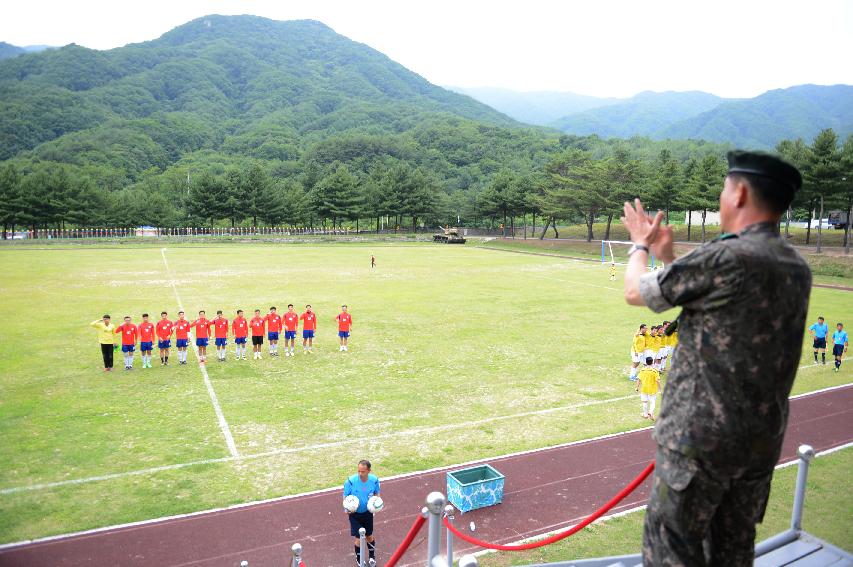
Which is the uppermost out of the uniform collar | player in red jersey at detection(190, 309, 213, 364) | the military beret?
the military beret

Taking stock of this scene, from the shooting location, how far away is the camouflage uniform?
259cm

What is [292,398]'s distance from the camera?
16.3m

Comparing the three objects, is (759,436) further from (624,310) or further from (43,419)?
(624,310)

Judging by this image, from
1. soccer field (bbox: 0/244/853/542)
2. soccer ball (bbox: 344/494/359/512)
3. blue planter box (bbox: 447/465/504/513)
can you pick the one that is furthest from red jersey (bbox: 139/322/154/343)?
soccer ball (bbox: 344/494/359/512)

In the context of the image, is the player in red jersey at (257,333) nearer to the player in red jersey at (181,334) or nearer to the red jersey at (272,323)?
the red jersey at (272,323)

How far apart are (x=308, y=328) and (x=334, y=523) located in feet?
41.4

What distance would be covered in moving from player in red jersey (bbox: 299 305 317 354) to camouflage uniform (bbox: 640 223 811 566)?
19.2 meters

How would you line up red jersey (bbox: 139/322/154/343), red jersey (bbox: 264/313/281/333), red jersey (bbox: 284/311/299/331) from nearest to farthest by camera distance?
1. red jersey (bbox: 139/322/154/343)
2. red jersey (bbox: 264/313/281/333)
3. red jersey (bbox: 284/311/299/331)

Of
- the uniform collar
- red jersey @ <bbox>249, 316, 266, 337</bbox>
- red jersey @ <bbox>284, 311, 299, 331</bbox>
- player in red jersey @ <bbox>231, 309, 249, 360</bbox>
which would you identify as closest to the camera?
the uniform collar

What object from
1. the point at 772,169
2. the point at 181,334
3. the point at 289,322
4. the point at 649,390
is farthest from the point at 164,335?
the point at 772,169

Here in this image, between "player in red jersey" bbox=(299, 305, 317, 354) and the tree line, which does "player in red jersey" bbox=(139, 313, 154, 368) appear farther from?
the tree line

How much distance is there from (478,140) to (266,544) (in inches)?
7163

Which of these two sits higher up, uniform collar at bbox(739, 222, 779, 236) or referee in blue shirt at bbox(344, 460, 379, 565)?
uniform collar at bbox(739, 222, 779, 236)

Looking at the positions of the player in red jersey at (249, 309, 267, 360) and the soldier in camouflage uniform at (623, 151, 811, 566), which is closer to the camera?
the soldier in camouflage uniform at (623, 151, 811, 566)
